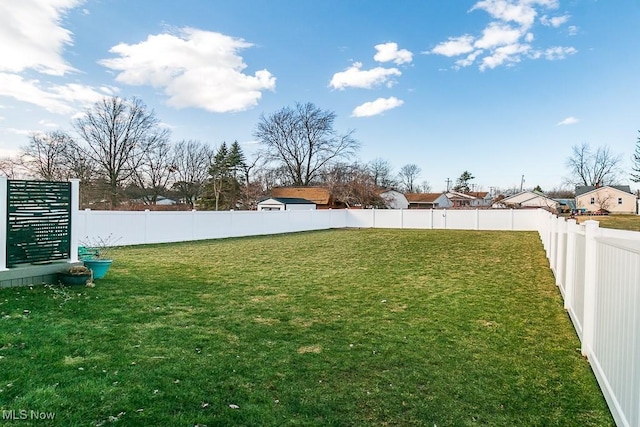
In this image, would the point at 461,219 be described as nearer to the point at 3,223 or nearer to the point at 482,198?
the point at 3,223

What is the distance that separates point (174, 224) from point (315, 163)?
28023mm

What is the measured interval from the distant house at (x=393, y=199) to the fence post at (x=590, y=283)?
3493 cm

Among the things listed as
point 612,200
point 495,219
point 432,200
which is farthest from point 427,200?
point 495,219

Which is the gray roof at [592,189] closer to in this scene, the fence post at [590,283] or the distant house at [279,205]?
the distant house at [279,205]

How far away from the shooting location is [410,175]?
62.9 m

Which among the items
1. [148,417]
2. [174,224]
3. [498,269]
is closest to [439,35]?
[498,269]

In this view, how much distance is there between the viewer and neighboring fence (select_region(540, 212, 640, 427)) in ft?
6.27

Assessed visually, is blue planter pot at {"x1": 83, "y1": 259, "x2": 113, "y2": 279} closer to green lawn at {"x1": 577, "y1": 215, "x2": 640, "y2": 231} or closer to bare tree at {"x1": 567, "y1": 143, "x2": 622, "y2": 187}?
green lawn at {"x1": 577, "y1": 215, "x2": 640, "y2": 231}

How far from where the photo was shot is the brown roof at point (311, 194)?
33844mm

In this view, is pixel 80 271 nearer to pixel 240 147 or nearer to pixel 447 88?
pixel 447 88

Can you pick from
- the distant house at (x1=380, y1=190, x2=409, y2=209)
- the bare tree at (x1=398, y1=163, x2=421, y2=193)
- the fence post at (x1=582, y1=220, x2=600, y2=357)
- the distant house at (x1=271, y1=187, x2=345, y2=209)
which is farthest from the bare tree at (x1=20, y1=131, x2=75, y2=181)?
the bare tree at (x1=398, y1=163, x2=421, y2=193)

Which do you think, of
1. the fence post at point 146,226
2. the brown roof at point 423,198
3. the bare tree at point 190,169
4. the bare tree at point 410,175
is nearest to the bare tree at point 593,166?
the brown roof at point 423,198

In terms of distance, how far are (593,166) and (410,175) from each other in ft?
82.3

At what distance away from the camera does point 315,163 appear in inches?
1634
